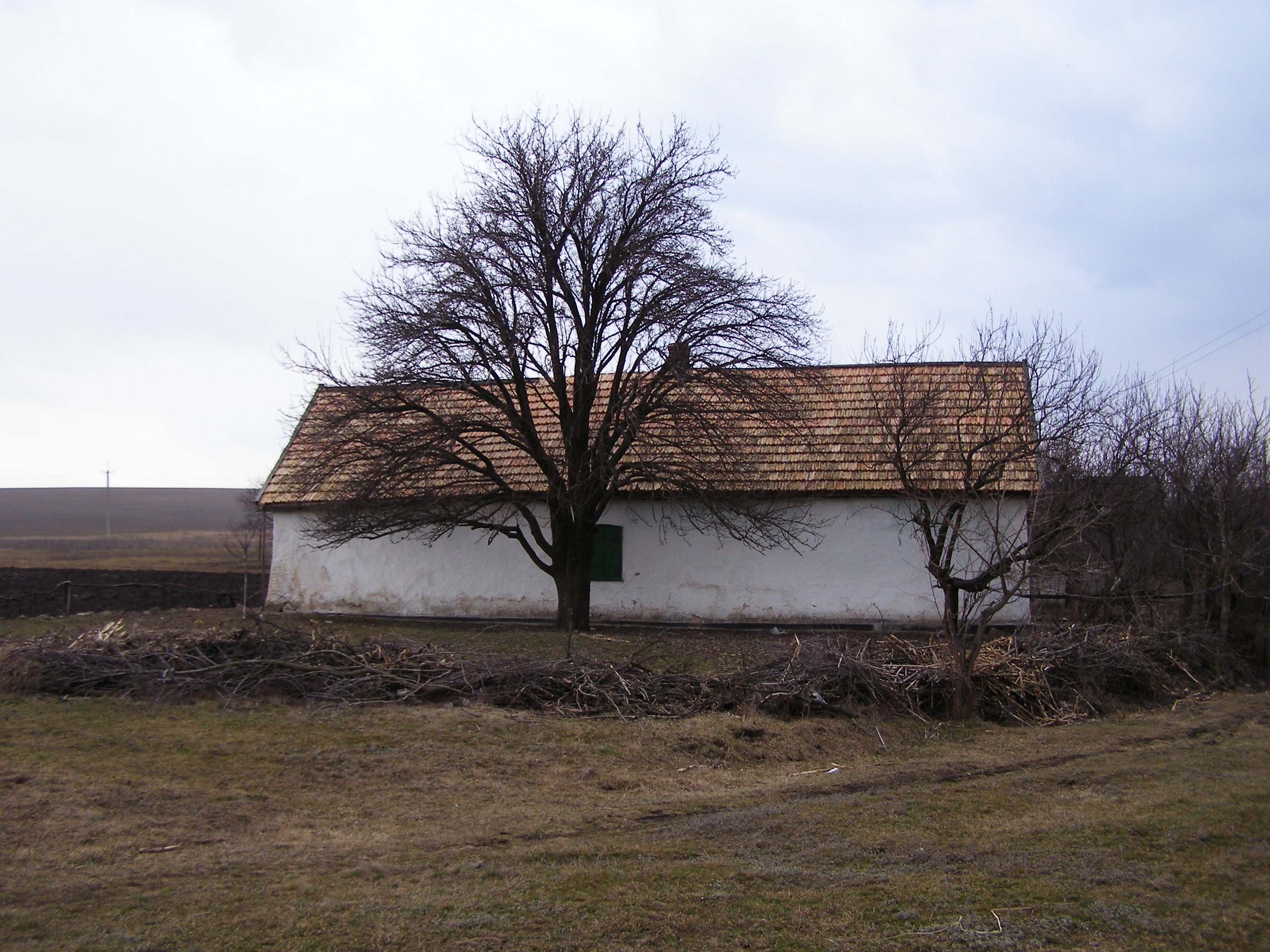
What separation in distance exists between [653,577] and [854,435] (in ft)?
15.8

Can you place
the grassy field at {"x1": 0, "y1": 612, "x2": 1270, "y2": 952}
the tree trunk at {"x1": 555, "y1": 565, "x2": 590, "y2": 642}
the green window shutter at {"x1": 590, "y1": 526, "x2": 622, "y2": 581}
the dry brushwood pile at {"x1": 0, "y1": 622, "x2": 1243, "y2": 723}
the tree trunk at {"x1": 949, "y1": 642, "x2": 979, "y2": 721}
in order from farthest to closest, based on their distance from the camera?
the green window shutter at {"x1": 590, "y1": 526, "x2": 622, "y2": 581} < the tree trunk at {"x1": 555, "y1": 565, "x2": 590, "y2": 642} < the tree trunk at {"x1": 949, "y1": 642, "x2": 979, "y2": 721} < the dry brushwood pile at {"x1": 0, "y1": 622, "x2": 1243, "y2": 723} < the grassy field at {"x1": 0, "y1": 612, "x2": 1270, "y2": 952}

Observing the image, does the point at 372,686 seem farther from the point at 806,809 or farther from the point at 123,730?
the point at 806,809

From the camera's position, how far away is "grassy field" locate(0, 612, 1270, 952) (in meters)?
4.26

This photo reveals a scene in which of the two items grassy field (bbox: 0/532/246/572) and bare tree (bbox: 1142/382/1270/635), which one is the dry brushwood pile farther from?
grassy field (bbox: 0/532/246/572)

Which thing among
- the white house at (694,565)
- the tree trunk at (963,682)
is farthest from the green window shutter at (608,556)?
the tree trunk at (963,682)

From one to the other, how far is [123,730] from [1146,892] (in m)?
7.85

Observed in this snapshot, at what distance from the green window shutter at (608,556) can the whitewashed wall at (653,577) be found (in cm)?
13

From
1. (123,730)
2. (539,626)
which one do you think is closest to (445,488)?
(539,626)

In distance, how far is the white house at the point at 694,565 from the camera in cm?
1739

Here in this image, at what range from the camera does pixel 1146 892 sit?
15.5ft

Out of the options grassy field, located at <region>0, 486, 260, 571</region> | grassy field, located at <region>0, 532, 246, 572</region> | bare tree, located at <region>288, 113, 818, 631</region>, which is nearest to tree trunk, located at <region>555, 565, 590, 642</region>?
bare tree, located at <region>288, 113, 818, 631</region>

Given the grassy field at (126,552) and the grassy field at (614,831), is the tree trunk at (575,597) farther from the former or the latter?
the grassy field at (126,552)

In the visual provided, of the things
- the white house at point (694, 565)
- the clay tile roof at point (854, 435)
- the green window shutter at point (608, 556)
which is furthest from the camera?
the green window shutter at point (608, 556)

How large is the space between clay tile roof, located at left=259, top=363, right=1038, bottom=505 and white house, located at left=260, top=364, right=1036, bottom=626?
0.05m
